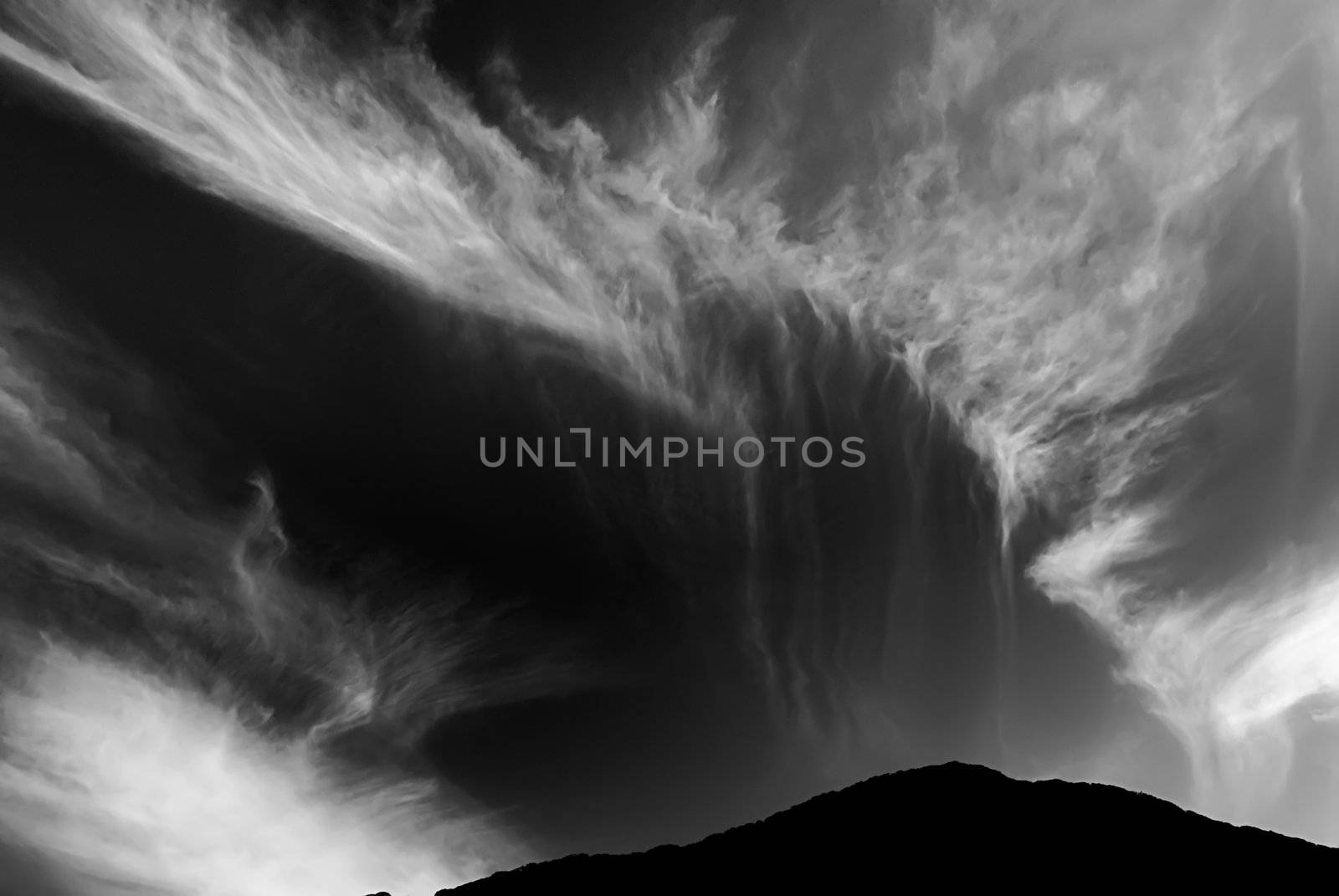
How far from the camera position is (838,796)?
148ft

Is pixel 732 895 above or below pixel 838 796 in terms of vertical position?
below

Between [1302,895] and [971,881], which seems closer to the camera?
[1302,895]

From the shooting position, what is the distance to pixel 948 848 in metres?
38.7

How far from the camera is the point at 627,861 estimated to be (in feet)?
A: 147

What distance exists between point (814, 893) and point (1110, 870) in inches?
572

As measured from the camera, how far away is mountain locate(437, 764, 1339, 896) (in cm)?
3628

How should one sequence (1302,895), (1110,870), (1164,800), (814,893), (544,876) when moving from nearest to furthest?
(1302,895) < (1110,870) < (814,893) < (1164,800) < (544,876)

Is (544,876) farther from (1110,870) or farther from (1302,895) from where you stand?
(1302,895)

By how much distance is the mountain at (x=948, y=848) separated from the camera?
3628 cm

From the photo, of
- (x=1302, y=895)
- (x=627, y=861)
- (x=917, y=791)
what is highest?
(x=917, y=791)

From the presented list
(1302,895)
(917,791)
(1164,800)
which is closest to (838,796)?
(917,791)

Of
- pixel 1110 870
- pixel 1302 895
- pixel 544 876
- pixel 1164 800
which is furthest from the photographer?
pixel 544 876

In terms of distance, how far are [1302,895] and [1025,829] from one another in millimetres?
11477

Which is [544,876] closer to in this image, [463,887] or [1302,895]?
[463,887]
